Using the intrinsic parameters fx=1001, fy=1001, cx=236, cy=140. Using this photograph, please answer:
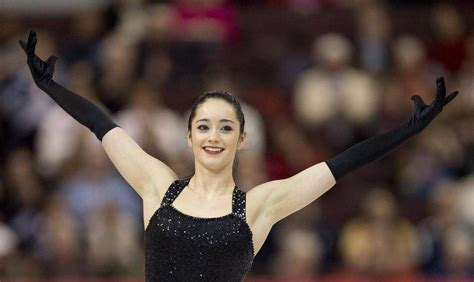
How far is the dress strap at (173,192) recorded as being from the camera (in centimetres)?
461

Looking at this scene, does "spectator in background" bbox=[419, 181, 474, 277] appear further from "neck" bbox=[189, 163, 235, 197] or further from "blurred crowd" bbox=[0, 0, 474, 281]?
"neck" bbox=[189, 163, 235, 197]

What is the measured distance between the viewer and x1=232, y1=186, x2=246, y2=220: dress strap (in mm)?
4574

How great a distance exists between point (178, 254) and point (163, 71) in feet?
19.2

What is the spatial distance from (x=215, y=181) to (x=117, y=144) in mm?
503

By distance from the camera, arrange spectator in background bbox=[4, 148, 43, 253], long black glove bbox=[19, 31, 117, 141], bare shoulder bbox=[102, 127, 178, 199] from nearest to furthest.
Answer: bare shoulder bbox=[102, 127, 178, 199]
long black glove bbox=[19, 31, 117, 141]
spectator in background bbox=[4, 148, 43, 253]

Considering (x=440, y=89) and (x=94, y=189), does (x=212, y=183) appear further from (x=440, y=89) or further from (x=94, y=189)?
(x=94, y=189)

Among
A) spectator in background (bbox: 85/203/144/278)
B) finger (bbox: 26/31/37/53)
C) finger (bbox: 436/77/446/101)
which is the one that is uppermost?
spectator in background (bbox: 85/203/144/278)

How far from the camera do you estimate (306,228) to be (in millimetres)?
8742

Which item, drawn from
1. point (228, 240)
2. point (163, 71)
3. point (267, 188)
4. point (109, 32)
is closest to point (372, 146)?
point (267, 188)

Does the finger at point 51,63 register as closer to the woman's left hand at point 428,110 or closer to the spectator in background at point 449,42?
the woman's left hand at point 428,110

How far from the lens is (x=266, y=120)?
32.2ft

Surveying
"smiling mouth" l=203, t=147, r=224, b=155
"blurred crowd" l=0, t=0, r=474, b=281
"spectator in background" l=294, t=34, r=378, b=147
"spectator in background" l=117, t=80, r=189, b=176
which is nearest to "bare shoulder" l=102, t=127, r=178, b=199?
"smiling mouth" l=203, t=147, r=224, b=155

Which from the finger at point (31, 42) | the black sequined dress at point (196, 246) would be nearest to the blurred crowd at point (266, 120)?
the finger at point (31, 42)

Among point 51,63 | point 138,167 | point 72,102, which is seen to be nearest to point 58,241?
point 51,63
